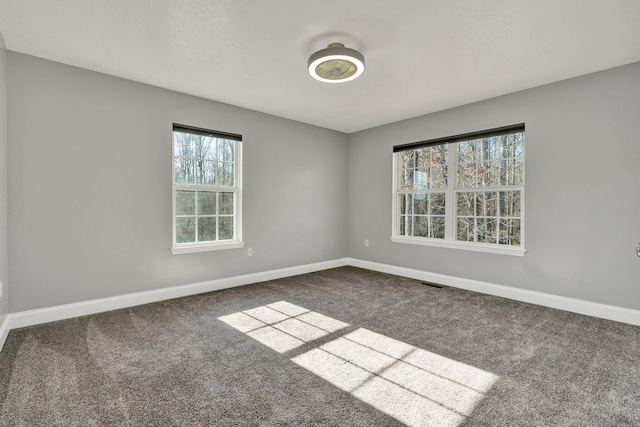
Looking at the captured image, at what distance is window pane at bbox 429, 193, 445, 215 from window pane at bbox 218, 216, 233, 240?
9.85ft

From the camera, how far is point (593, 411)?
1673 mm

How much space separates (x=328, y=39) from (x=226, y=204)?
8.36ft

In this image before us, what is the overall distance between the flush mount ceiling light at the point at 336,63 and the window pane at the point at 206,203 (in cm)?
214

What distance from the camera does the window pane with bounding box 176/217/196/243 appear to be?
3778 millimetres

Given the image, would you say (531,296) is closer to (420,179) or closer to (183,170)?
(420,179)

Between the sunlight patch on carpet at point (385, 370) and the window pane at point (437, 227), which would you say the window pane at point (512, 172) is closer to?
the window pane at point (437, 227)

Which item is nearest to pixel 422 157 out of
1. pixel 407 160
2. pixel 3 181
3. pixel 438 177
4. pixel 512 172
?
pixel 407 160

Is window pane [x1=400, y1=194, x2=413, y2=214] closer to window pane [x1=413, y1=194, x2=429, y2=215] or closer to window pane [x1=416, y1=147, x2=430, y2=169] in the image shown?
window pane [x1=413, y1=194, x2=429, y2=215]

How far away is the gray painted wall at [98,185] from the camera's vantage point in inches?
111

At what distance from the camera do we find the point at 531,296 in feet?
11.7

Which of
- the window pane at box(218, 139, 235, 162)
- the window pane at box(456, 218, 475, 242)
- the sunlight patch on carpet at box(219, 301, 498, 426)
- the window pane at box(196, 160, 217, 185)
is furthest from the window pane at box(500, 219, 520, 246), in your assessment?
the window pane at box(196, 160, 217, 185)

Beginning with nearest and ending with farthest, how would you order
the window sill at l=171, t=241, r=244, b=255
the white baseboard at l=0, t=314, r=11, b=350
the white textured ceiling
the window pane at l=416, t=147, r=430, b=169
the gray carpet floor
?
1. the gray carpet floor
2. the white textured ceiling
3. the white baseboard at l=0, t=314, r=11, b=350
4. the window sill at l=171, t=241, r=244, b=255
5. the window pane at l=416, t=147, r=430, b=169

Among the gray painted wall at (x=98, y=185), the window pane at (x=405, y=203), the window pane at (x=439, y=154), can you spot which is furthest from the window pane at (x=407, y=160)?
the gray painted wall at (x=98, y=185)

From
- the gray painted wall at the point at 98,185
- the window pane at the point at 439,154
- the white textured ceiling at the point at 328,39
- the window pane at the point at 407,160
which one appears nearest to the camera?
the white textured ceiling at the point at 328,39
